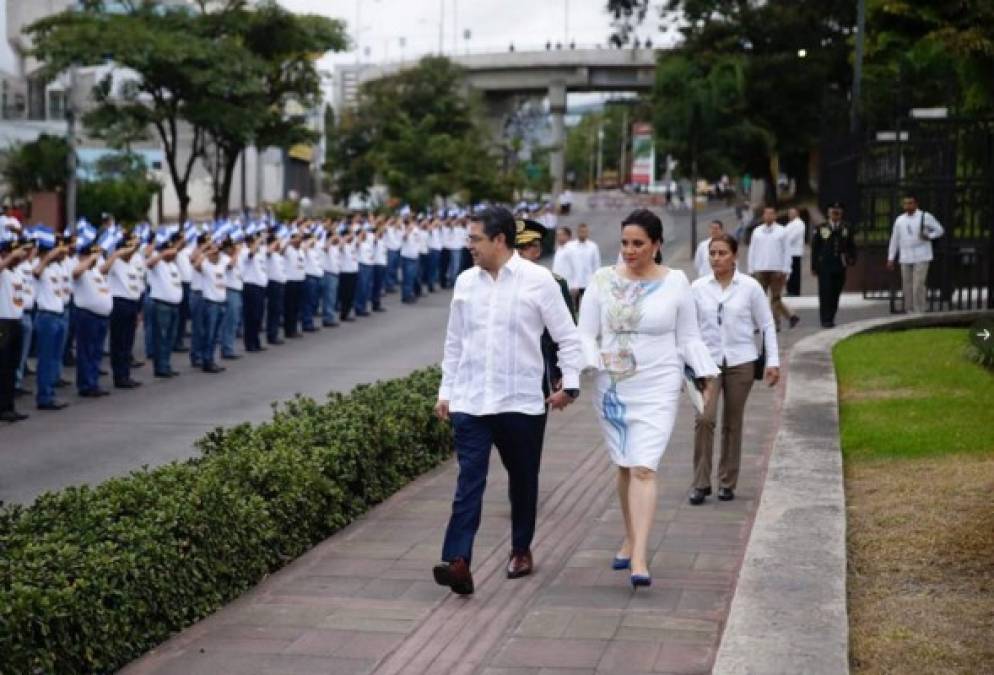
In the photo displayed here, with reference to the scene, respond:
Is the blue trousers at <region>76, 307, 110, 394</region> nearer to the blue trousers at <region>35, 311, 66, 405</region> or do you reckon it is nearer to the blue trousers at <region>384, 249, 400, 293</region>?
the blue trousers at <region>35, 311, 66, 405</region>

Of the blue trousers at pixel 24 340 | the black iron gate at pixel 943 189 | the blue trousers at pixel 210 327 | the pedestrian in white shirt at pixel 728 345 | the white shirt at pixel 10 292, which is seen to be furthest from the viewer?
the black iron gate at pixel 943 189

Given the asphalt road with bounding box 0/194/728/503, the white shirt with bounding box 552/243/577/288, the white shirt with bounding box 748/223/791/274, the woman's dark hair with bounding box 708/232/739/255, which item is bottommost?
the asphalt road with bounding box 0/194/728/503

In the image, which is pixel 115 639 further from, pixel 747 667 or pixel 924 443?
pixel 924 443

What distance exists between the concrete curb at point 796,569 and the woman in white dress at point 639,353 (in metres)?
0.68

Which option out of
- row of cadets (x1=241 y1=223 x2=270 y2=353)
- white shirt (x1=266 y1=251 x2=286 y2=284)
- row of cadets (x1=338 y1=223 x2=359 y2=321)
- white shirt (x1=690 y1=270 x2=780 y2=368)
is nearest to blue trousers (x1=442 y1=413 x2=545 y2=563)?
white shirt (x1=690 y1=270 x2=780 y2=368)

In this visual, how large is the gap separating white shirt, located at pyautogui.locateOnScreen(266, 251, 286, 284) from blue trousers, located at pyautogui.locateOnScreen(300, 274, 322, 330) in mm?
1188

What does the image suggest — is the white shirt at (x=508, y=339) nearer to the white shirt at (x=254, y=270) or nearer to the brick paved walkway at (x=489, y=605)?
the brick paved walkway at (x=489, y=605)

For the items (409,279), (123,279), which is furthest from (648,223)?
(409,279)

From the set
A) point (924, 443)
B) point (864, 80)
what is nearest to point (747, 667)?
point (924, 443)

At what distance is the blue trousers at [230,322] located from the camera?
69.9 ft

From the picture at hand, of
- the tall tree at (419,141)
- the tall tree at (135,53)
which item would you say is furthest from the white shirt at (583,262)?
the tall tree at (419,141)

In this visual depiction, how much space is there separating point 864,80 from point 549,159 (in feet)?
190

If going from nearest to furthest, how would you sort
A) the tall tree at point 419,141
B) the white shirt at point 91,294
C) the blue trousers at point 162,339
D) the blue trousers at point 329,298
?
the white shirt at point 91,294 < the blue trousers at point 162,339 < the blue trousers at point 329,298 < the tall tree at point 419,141

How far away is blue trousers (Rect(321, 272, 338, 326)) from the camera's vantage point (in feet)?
87.5
